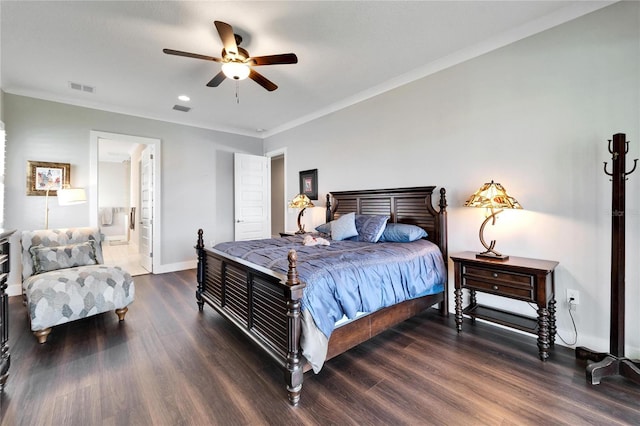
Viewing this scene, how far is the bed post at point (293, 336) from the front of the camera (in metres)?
1.71

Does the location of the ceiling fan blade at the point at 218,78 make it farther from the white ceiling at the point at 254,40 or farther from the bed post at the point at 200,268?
the bed post at the point at 200,268

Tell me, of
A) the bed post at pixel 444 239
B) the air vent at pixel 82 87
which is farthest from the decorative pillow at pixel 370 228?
the air vent at pixel 82 87

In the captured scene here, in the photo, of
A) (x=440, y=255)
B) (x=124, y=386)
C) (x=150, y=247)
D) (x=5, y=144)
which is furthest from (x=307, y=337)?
(x=5, y=144)

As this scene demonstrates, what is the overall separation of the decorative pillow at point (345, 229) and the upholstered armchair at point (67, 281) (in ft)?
7.62

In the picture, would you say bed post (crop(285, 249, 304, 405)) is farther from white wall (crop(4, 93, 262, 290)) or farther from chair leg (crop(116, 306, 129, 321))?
white wall (crop(4, 93, 262, 290))

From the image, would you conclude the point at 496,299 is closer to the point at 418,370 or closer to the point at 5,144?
the point at 418,370

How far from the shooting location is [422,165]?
3.46m

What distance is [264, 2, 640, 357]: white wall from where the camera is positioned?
7.17 feet

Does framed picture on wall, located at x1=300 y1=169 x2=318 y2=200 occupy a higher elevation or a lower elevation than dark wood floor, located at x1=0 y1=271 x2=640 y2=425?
higher

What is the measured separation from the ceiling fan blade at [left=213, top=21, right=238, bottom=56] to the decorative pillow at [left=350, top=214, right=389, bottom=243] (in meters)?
2.28

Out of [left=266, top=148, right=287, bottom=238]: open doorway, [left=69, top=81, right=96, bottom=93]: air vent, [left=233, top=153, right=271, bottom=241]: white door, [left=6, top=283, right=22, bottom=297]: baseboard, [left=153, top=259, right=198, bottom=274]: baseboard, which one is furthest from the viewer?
[left=266, top=148, right=287, bottom=238]: open doorway

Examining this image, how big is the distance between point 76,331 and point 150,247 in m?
2.43

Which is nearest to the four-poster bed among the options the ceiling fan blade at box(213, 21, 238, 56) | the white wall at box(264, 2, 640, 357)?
the white wall at box(264, 2, 640, 357)

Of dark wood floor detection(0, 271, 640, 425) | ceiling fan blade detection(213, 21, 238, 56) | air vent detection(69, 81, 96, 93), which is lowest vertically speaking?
dark wood floor detection(0, 271, 640, 425)
